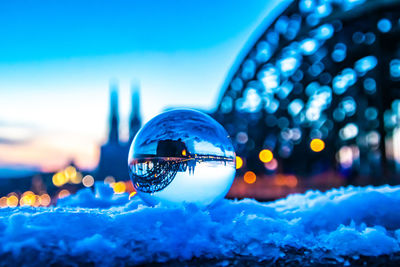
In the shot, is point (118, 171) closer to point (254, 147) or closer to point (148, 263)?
point (254, 147)

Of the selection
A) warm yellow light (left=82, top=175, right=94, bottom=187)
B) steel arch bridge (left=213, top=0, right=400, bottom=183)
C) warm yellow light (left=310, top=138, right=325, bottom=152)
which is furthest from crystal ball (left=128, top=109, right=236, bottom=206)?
warm yellow light (left=82, top=175, right=94, bottom=187)

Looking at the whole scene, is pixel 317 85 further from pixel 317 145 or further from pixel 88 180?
pixel 88 180

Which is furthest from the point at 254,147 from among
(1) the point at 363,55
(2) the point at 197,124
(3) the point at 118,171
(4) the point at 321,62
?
(2) the point at 197,124

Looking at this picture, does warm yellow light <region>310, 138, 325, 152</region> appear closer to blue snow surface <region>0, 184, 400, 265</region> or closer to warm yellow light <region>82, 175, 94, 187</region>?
blue snow surface <region>0, 184, 400, 265</region>

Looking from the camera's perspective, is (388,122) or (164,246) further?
(388,122)

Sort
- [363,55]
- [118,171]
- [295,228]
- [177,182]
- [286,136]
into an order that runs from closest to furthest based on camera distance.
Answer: [295,228]
[177,182]
[363,55]
[286,136]
[118,171]

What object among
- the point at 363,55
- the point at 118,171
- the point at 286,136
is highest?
the point at 363,55

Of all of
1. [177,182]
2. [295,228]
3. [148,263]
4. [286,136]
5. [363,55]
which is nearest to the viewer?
[148,263]
